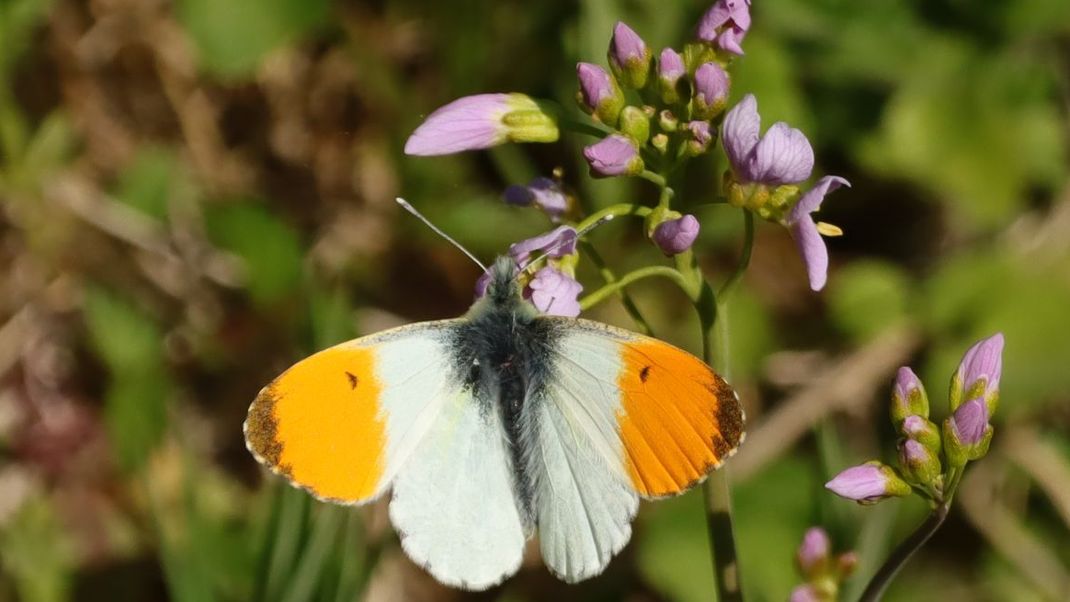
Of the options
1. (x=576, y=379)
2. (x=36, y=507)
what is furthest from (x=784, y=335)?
(x=36, y=507)

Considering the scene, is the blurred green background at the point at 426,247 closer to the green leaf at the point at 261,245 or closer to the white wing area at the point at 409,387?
the green leaf at the point at 261,245

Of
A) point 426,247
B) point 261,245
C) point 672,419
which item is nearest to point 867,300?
point 426,247

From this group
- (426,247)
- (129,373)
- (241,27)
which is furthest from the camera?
(426,247)

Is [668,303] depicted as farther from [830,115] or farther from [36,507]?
[36,507]

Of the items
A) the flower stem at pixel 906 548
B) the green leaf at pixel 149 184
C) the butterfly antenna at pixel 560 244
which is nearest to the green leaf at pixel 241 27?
the green leaf at pixel 149 184

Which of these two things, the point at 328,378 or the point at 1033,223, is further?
the point at 1033,223

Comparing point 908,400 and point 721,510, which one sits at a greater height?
point 908,400

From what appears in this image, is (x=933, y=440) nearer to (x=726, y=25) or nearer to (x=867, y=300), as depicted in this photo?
(x=726, y=25)
